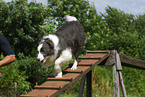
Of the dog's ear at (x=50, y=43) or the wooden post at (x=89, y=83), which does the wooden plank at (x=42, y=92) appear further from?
the wooden post at (x=89, y=83)

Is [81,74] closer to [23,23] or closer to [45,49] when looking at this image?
[45,49]

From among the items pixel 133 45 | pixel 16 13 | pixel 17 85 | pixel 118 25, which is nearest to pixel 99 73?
pixel 17 85

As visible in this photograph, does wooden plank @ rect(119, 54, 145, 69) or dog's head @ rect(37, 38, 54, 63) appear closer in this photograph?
dog's head @ rect(37, 38, 54, 63)

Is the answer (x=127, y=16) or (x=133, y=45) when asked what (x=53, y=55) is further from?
(x=127, y=16)

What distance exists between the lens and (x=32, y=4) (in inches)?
495

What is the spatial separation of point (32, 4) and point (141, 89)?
26.4ft

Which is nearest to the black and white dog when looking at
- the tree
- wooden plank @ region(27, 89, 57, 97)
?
wooden plank @ region(27, 89, 57, 97)

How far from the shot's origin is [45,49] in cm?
353

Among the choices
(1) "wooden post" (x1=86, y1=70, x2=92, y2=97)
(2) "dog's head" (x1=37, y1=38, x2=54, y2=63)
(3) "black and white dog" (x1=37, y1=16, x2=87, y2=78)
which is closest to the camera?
(2) "dog's head" (x1=37, y1=38, x2=54, y2=63)

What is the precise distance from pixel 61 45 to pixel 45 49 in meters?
0.41

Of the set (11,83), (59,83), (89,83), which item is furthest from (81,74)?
(11,83)

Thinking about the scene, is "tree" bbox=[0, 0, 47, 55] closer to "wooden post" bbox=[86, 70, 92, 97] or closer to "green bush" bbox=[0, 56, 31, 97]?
"green bush" bbox=[0, 56, 31, 97]

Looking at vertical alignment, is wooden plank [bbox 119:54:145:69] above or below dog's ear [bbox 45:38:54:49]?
below

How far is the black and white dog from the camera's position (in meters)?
3.57
